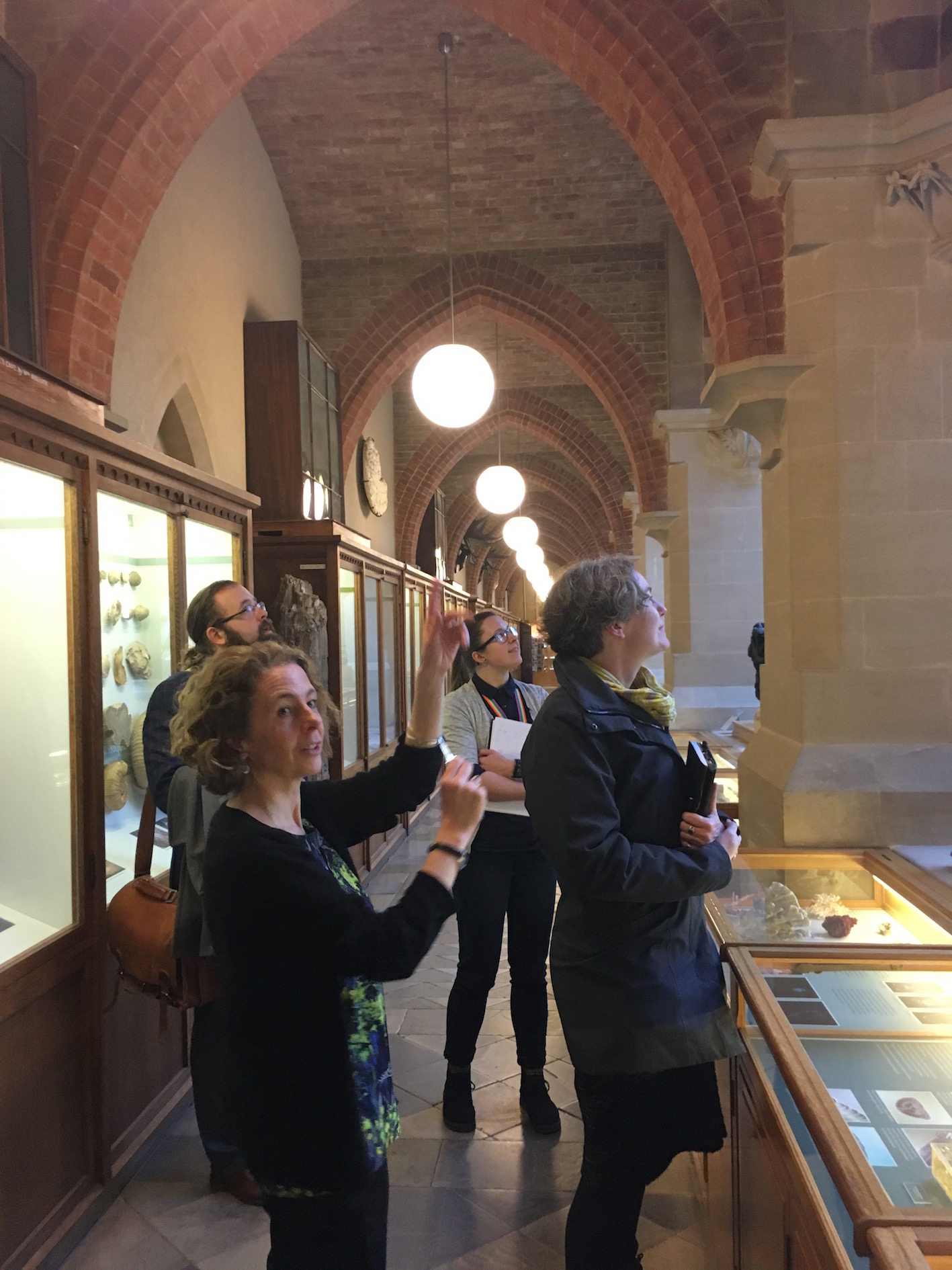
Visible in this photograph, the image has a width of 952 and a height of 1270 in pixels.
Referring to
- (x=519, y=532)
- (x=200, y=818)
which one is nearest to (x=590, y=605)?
(x=200, y=818)

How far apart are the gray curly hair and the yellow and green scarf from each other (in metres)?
0.04

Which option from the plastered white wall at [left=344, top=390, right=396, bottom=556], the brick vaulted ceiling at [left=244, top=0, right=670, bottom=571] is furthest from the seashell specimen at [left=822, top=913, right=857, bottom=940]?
the plastered white wall at [left=344, top=390, right=396, bottom=556]

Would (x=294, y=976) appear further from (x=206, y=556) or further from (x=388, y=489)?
(x=388, y=489)

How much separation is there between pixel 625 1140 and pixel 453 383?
458cm

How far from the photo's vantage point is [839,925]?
218 cm

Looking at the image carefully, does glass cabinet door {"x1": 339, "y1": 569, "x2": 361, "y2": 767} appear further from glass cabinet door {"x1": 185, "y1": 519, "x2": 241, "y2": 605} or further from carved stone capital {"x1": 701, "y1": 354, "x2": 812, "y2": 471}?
carved stone capital {"x1": 701, "y1": 354, "x2": 812, "y2": 471}

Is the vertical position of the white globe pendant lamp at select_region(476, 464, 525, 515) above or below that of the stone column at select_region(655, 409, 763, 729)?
above

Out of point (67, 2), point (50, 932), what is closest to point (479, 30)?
point (67, 2)

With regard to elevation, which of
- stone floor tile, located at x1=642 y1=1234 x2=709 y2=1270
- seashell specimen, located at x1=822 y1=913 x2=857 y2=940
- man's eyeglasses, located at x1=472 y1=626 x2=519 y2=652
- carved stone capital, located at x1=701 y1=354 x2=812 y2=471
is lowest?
stone floor tile, located at x1=642 y1=1234 x2=709 y2=1270

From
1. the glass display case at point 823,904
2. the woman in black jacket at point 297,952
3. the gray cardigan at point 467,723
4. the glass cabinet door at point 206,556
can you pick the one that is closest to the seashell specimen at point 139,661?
the glass cabinet door at point 206,556

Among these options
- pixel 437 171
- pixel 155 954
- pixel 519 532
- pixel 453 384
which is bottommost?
pixel 155 954

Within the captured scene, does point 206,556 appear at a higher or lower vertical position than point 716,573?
lower

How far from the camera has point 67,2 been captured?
472 centimetres

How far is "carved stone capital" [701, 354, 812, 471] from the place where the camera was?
3.47 m
